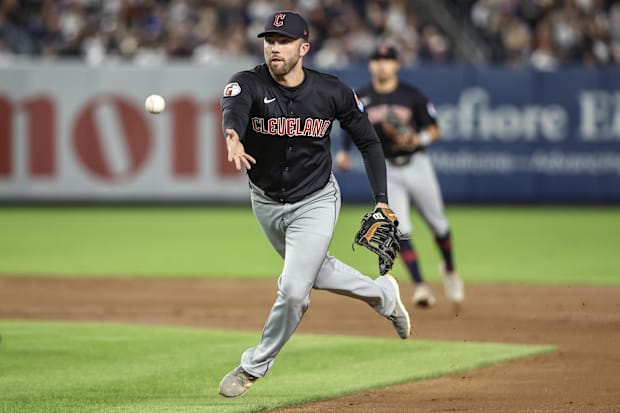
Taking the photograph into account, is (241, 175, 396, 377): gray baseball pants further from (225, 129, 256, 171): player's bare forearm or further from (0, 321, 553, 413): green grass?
(225, 129, 256, 171): player's bare forearm

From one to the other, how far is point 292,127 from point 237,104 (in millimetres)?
463

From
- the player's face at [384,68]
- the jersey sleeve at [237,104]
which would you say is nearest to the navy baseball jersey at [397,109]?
the player's face at [384,68]

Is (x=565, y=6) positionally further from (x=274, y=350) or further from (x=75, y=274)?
(x=274, y=350)

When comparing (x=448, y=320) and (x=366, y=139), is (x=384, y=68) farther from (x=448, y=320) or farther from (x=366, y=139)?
(x=366, y=139)

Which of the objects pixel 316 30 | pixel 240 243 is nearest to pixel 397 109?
pixel 240 243

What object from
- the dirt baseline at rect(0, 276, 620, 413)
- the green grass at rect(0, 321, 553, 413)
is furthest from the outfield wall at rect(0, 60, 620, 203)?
the green grass at rect(0, 321, 553, 413)

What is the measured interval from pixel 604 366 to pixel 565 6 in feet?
55.7

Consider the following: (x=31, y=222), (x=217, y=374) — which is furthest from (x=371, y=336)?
(x=31, y=222)

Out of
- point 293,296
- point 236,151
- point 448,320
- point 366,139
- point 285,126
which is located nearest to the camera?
point 236,151

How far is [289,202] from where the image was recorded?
263 inches

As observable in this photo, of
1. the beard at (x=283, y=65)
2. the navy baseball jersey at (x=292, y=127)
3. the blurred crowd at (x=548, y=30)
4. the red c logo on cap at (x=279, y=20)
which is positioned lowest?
the blurred crowd at (x=548, y=30)

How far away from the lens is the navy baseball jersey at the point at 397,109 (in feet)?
36.8

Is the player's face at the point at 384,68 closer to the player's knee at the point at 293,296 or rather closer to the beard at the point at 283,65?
the beard at the point at 283,65

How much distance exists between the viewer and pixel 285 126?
658 cm
